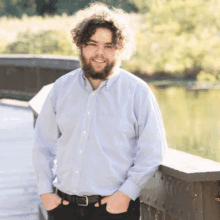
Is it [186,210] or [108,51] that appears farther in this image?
[108,51]

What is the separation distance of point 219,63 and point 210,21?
2261 mm

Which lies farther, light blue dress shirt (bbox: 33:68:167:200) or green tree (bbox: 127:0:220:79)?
green tree (bbox: 127:0:220:79)

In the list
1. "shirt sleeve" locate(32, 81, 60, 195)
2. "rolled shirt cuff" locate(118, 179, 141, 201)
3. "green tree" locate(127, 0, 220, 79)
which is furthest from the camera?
"green tree" locate(127, 0, 220, 79)

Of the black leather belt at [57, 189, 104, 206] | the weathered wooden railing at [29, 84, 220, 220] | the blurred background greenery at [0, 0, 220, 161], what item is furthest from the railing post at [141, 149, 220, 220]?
the blurred background greenery at [0, 0, 220, 161]

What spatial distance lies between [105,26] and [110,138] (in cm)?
46

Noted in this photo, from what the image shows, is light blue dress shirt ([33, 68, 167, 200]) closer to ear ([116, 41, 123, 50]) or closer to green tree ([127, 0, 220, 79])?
ear ([116, 41, 123, 50])

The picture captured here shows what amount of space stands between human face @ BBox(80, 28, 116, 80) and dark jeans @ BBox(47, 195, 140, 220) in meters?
0.53

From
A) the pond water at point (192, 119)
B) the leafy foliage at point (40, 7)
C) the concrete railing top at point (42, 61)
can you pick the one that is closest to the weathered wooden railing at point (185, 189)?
the concrete railing top at point (42, 61)

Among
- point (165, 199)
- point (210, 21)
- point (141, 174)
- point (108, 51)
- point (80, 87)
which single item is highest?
point (108, 51)

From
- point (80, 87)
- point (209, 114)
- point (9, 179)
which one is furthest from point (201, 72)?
point (80, 87)

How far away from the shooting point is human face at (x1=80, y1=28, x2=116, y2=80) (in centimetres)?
215

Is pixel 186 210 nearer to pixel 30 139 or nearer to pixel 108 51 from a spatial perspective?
pixel 108 51

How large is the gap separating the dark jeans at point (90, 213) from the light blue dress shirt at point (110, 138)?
6cm

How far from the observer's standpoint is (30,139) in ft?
24.3
